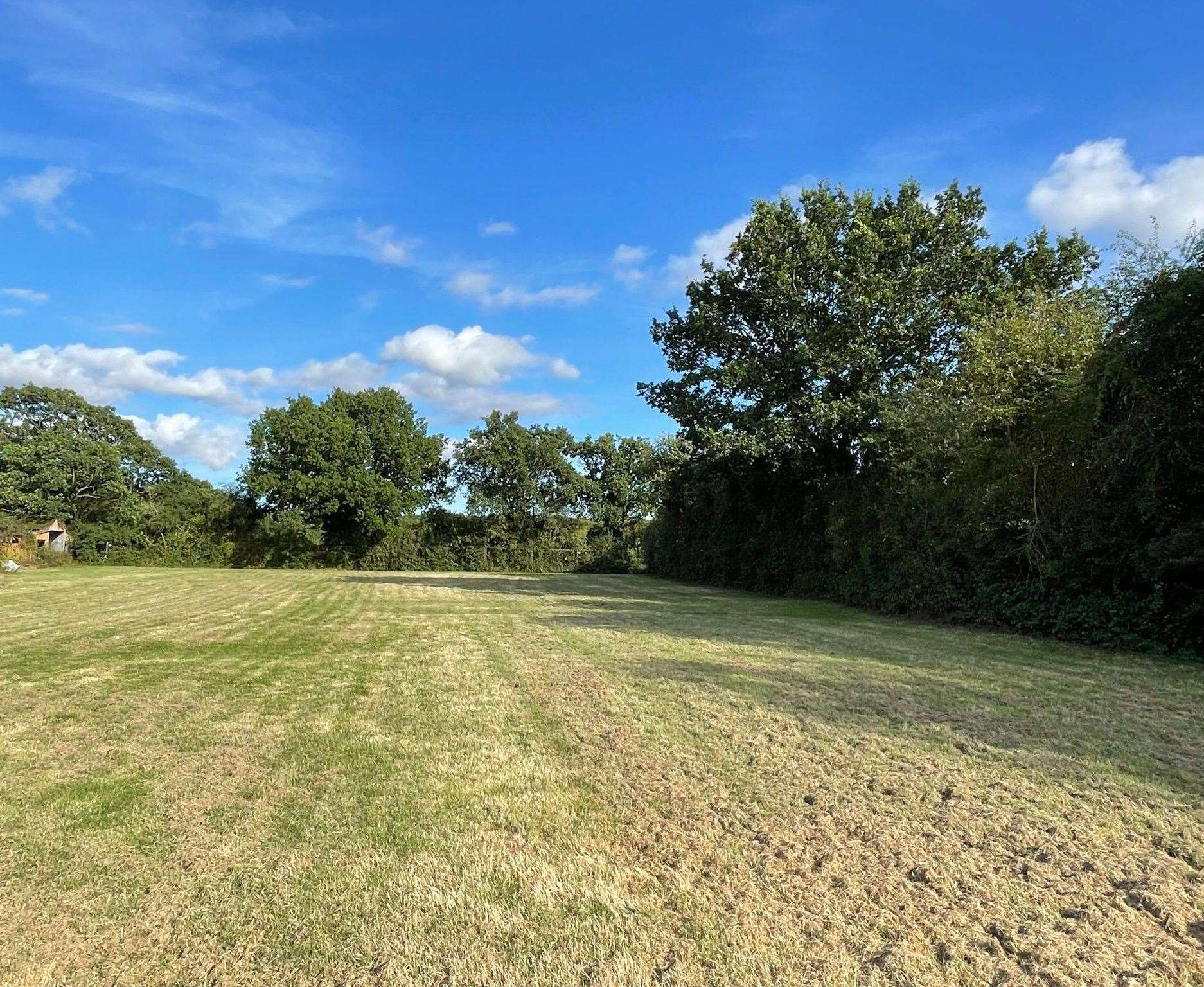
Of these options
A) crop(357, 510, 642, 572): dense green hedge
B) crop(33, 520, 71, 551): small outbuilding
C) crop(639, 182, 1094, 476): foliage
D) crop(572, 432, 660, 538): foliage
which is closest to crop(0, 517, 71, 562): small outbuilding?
crop(33, 520, 71, 551): small outbuilding

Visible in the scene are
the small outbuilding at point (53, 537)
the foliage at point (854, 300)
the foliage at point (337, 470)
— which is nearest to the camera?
the foliage at point (854, 300)

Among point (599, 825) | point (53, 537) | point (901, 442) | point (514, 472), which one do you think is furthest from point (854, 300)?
point (53, 537)

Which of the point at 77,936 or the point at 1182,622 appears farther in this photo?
the point at 1182,622

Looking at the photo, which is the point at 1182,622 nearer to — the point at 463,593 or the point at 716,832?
the point at 716,832

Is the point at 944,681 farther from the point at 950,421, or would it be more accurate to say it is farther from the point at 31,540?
the point at 31,540

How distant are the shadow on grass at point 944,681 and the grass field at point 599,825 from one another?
0.05 m

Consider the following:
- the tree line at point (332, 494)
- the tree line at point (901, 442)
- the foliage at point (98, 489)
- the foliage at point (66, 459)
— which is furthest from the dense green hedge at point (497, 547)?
the foliage at point (66, 459)

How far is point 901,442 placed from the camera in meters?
14.2

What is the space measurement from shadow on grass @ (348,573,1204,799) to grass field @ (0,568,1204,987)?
50 mm

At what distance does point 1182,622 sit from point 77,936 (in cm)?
1021

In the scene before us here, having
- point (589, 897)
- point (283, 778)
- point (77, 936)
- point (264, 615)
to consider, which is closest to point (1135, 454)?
point (589, 897)

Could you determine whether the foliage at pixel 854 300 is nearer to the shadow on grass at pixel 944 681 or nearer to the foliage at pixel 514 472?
the shadow on grass at pixel 944 681

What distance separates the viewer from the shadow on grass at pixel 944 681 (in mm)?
4445

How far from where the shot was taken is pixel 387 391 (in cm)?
3769
